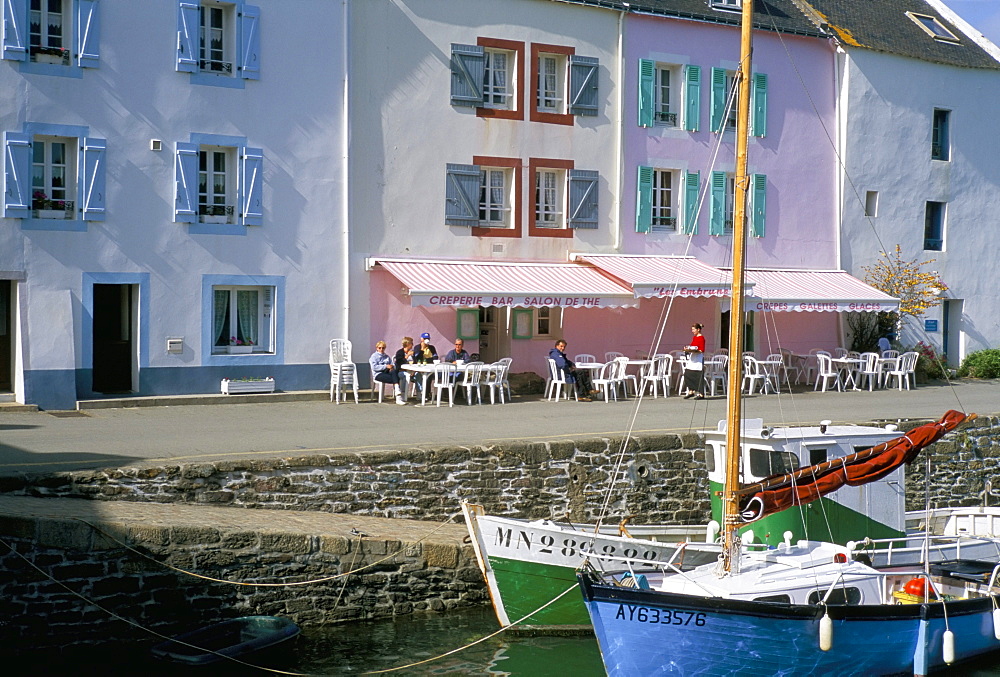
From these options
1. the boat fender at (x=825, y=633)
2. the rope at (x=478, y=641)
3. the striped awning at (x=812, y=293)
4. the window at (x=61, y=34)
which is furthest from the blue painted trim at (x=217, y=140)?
the boat fender at (x=825, y=633)

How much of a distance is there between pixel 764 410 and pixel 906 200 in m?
10.4

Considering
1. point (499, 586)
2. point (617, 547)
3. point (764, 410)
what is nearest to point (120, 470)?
point (499, 586)

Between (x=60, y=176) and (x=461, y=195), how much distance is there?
7477 millimetres

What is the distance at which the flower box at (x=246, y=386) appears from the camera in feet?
70.4

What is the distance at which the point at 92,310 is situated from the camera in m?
20.5

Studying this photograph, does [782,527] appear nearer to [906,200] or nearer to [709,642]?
[709,642]

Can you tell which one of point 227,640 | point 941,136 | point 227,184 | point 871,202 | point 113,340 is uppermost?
point 941,136

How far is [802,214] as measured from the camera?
91.6 feet

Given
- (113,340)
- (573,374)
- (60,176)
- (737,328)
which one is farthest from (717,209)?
(737,328)

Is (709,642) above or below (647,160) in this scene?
below

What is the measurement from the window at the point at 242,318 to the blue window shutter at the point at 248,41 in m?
3.87

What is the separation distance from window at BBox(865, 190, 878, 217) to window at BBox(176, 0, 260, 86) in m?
15.0

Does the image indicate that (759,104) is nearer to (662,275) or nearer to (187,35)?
(662,275)

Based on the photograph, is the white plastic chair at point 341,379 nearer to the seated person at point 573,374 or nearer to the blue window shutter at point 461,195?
the blue window shutter at point 461,195
